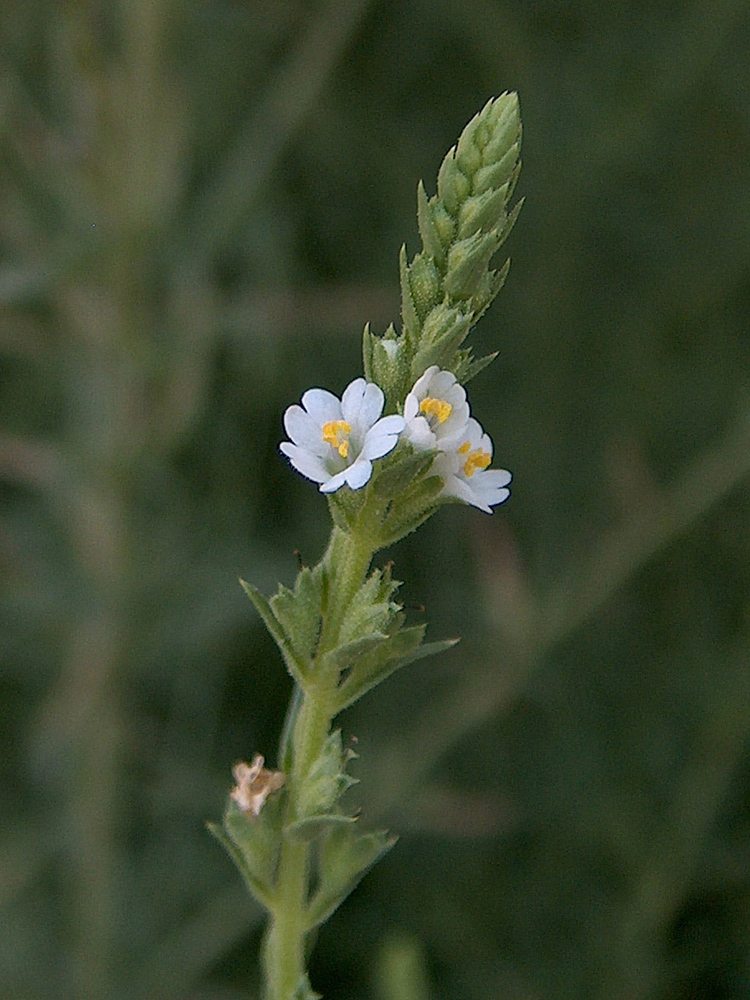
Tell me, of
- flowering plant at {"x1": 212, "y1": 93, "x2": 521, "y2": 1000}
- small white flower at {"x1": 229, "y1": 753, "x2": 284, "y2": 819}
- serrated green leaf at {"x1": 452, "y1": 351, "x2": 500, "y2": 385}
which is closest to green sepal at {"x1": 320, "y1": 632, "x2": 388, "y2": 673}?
flowering plant at {"x1": 212, "y1": 93, "x2": 521, "y2": 1000}

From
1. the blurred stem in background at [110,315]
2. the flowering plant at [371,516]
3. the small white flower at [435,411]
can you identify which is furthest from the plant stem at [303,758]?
the blurred stem in background at [110,315]

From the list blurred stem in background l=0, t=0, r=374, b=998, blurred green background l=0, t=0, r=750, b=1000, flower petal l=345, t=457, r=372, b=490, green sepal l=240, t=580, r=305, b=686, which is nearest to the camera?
flower petal l=345, t=457, r=372, b=490

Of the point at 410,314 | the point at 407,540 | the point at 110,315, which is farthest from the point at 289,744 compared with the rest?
the point at 407,540

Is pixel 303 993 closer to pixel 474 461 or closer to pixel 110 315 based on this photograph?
pixel 474 461

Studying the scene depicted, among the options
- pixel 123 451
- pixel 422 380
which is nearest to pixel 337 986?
pixel 123 451

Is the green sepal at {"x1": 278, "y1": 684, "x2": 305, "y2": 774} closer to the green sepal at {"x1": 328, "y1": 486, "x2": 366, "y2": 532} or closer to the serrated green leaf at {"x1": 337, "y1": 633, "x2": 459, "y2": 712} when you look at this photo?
the serrated green leaf at {"x1": 337, "y1": 633, "x2": 459, "y2": 712}

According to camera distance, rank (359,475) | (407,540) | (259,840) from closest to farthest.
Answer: (359,475) < (259,840) < (407,540)

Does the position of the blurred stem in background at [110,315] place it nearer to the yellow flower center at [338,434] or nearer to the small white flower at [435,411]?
the yellow flower center at [338,434]

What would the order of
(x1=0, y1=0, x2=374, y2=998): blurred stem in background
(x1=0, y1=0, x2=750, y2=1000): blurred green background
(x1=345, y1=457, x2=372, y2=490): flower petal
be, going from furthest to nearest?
(x1=0, y1=0, x2=750, y2=1000): blurred green background < (x1=0, y1=0, x2=374, y2=998): blurred stem in background < (x1=345, y1=457, x2=372, y2=490): flower petal
